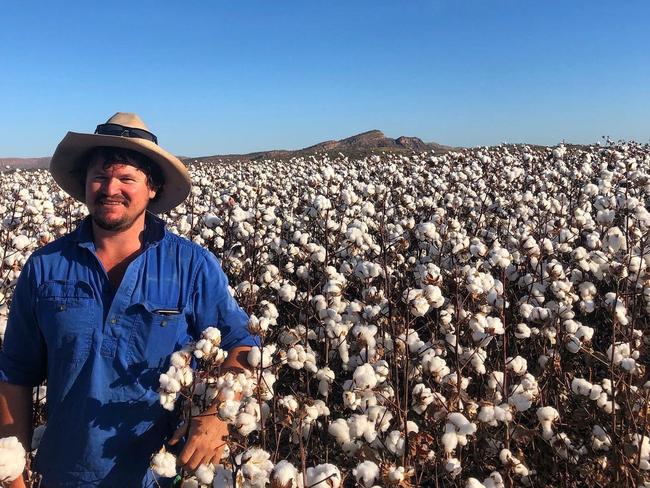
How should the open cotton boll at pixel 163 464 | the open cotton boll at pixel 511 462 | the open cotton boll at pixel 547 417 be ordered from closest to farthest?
1. the open cotton boll at pixel 163 464
2. the open cotton boll at pixel 511 462
3. the open cotton boll at pixel 547 417

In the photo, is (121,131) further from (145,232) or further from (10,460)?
(10,460)

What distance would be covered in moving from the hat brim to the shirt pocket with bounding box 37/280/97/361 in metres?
0.68

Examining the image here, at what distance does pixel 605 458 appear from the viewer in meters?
2.84

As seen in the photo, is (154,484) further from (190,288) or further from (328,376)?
(328,376)

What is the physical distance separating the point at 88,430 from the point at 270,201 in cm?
774

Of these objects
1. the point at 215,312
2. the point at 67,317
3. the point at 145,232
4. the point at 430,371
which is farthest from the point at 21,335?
the point at 430,371

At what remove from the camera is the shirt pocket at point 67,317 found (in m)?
2.32

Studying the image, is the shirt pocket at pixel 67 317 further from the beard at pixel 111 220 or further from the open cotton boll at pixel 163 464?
the open cotton boll at pixel 163 464

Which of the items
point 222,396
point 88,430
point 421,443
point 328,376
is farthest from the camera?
point 328,376

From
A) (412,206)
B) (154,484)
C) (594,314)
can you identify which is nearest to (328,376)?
(154,484)

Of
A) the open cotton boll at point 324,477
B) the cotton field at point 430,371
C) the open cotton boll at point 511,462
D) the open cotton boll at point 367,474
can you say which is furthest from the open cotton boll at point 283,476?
the open cotton boll at point 511,462

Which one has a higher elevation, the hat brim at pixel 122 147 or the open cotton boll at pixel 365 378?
the hat brim at pixel 122 147

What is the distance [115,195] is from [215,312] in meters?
0.72

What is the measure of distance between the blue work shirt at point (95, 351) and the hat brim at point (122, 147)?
43 centimetres
